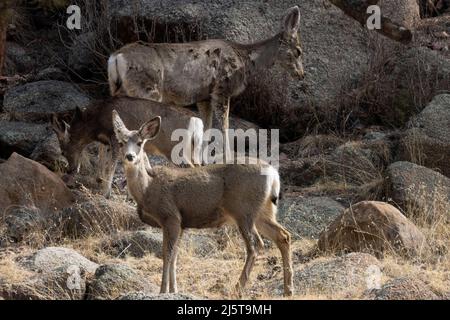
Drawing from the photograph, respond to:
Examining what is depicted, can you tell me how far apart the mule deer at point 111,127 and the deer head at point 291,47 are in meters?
3.40

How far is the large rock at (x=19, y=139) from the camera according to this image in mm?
17281

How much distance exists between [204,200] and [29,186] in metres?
3.86

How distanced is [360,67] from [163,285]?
8.95 metres

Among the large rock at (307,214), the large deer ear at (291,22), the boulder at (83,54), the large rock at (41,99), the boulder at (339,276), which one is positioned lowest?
the large rock at (307,214)

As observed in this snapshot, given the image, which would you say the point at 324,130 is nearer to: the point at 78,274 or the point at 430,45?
the point at 430,45

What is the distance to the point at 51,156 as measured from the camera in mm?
16719

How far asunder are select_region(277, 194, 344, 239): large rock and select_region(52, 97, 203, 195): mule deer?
56.3 inches

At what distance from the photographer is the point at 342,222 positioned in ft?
42.7

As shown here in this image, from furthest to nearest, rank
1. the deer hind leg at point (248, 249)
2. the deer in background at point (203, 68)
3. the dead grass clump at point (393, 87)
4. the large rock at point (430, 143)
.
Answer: the dead grass clump at point (393, 87), the deer in background at point (203, 68), the large rock at point (430, 143), the deer hind leg at point (248, 249)

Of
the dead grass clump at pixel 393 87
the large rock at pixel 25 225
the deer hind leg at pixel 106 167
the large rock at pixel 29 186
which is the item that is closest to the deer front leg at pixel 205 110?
the deer hind leg at pixel 106 167

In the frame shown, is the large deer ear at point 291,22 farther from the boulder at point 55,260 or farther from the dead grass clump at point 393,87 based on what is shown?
the boulder at point 55,260
